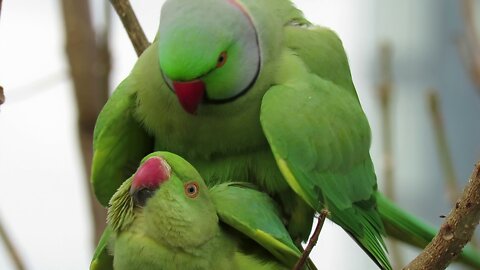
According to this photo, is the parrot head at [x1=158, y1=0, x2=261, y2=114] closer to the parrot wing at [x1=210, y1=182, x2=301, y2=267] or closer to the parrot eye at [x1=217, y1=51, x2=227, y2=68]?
the parrot eye at [x1=217, y1=51, x2=227, y2=68]

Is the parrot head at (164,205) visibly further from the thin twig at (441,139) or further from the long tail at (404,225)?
the thin twig at (441,139)

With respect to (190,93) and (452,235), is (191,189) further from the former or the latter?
(452,235)

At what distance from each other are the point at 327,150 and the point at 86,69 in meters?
0.58

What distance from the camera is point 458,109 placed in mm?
3623

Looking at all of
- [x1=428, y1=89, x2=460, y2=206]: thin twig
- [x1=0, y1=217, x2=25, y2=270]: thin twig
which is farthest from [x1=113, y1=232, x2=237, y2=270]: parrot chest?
[x1=428, y1=89, x2=460, y2=206]: thin twig

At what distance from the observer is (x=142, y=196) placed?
1224 millimetres

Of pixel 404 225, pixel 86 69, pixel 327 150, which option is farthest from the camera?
pixel 86 69

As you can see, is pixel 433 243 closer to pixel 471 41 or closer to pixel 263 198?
pixel 263 198

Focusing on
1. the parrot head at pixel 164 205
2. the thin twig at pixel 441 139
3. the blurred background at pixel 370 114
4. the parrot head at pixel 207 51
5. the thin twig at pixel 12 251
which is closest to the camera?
the parrot head at pixel 164 205

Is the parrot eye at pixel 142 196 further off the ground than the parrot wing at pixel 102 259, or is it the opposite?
the parrot eye at pixel 142 196

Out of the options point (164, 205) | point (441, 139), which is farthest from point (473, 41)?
point (164, 205)

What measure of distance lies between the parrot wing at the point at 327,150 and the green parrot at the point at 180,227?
0.39 feet

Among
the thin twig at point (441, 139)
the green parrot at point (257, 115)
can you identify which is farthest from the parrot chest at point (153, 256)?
the thin twig at point (441, 139)

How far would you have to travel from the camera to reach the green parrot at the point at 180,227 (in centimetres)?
121
